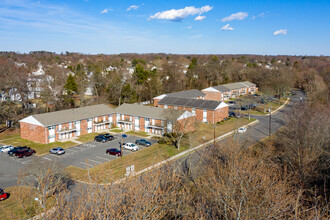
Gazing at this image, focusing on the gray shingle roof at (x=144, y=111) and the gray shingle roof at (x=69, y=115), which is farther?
the gray shingle roof at (x=144, y=111)

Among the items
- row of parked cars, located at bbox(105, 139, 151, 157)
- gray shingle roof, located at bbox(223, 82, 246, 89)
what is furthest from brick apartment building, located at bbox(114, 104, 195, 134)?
gray shingle roof, located at bbox(223, 82, 246, 89)

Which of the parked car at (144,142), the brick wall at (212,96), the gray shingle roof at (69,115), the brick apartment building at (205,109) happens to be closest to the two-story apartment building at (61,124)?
the gray shingle roof at (69,115)

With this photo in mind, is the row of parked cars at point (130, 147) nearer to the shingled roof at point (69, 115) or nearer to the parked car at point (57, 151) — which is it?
the parked car at point (57, 151)

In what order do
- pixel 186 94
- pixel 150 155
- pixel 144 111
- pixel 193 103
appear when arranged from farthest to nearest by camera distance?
pixel 186 94 → pixel 193 103 → pixel 144 111 → pixel 150 155

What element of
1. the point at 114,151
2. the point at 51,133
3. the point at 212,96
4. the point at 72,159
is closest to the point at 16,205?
the point at 72,159

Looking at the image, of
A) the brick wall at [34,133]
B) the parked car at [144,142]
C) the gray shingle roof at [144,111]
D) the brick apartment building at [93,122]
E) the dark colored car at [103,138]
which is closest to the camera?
the parked car at [144,142]

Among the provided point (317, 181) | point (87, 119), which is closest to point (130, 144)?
point (87, 119)

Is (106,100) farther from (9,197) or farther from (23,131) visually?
(9,197)

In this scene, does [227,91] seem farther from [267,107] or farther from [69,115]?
[69,115]
